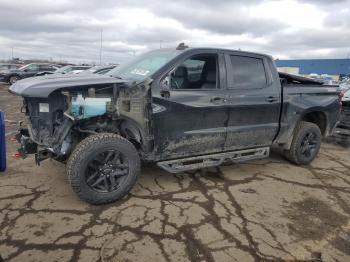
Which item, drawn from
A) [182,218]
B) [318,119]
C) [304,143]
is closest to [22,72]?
[318,119]

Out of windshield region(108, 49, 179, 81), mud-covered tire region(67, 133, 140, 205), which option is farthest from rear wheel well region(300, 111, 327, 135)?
mud-covered tire region(67, 133, 140, 205)

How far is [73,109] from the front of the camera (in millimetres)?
3713

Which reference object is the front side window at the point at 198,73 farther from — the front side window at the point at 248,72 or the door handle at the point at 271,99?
the door handle at the point at 271,99

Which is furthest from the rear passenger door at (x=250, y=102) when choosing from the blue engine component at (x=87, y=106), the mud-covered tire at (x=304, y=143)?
the blue engine component at (x=87, y=106)

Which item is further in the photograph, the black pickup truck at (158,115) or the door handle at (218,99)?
the door handle at (218,99)

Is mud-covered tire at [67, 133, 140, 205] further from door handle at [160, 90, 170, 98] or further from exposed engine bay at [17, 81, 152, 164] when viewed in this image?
door handle at [160, 90, 170, 98]

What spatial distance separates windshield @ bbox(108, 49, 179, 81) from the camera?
4289mm

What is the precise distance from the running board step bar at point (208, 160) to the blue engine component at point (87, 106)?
39.5 inches

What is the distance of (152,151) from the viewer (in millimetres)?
4219

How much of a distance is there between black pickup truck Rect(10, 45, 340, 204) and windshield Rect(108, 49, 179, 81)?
3cm

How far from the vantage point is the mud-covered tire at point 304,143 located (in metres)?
Answer: 5.68

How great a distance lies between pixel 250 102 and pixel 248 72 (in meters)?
0.46

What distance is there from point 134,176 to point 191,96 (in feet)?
3.96

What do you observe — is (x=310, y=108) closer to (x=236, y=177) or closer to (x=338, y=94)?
(x=338, y=94)
